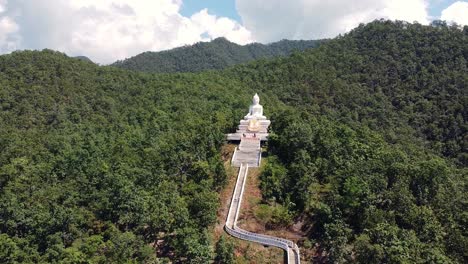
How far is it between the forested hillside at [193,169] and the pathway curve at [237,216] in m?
1.48

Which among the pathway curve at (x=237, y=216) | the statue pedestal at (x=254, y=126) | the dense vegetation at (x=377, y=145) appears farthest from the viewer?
the statue pedestal at (x=254, y=126)

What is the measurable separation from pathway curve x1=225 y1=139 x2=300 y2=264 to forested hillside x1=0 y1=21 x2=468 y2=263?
1.48 metres

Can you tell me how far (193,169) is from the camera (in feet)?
145

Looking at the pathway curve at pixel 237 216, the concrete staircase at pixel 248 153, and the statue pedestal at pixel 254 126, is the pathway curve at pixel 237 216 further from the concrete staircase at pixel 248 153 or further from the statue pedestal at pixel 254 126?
the statue pedestal at pixel 254 126

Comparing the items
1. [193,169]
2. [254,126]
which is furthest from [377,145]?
[193,169]

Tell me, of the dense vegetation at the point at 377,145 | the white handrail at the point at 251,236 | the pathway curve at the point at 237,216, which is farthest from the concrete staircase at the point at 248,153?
the white handrail at the point at 251,236

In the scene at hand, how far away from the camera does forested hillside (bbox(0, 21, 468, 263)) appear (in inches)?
1337

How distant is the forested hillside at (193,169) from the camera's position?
3397 centimetres

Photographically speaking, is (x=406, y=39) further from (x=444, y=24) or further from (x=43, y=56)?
(x=43, y=56)

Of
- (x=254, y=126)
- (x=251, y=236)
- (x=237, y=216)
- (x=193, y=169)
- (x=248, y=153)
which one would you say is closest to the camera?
(x=251, y=236)

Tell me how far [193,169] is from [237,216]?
6.52 metres

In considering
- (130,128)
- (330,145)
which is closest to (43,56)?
(130,128)

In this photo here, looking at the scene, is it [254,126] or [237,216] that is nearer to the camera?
Result: [237,216]

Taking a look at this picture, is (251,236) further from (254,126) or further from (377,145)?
(254,126)
